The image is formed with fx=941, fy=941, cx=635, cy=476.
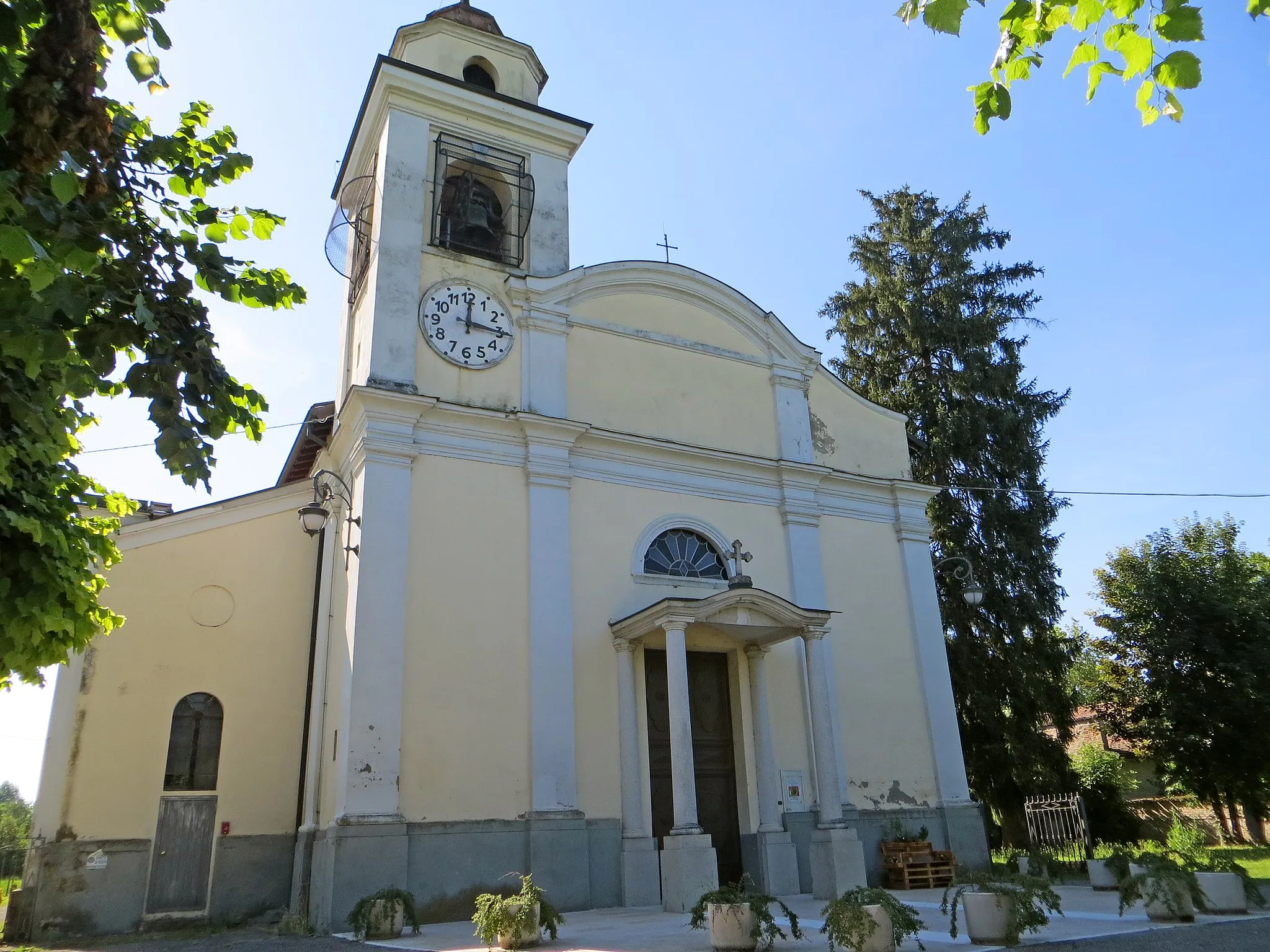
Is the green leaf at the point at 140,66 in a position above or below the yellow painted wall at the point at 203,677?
above

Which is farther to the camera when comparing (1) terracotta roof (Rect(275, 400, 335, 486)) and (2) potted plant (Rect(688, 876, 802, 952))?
(1) terracotta roof (Rect(275, 400, 335, 486))

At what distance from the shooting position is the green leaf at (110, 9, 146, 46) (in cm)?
460

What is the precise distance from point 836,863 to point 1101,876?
3218mm

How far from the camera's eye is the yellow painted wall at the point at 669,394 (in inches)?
569

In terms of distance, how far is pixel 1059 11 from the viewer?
383cm

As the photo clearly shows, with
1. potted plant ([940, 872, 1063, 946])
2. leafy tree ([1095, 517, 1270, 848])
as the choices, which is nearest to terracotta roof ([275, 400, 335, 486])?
potted plant ([940, 872, 1063, 946])

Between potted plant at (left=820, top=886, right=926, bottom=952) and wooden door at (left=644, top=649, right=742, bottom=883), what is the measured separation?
542cm

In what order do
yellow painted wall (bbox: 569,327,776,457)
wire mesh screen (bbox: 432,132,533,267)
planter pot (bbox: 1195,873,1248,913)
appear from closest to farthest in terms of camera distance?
1. planter pot (bbox: 1195,873,1248,913)
2. yellow painted wall (bbox: 569,327,776,457)
3. wire mesh screen (bbox: 432,132,533,267)

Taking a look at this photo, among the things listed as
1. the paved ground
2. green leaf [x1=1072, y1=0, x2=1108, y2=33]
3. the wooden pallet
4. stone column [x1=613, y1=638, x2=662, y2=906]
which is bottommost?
the paved ground

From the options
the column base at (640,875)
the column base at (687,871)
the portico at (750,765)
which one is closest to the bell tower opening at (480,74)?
the portico at (750,765)

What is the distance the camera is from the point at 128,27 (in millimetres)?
4613

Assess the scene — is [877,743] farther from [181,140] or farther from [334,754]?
[181,140]

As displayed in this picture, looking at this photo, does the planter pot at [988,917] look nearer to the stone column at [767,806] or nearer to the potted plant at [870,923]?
the potted plant at [870,923]

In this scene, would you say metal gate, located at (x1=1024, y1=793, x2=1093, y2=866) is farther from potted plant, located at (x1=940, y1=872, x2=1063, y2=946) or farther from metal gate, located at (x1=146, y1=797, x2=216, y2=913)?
metal gate, located at (x1=146, y1=797, x2=216, y2=913)
